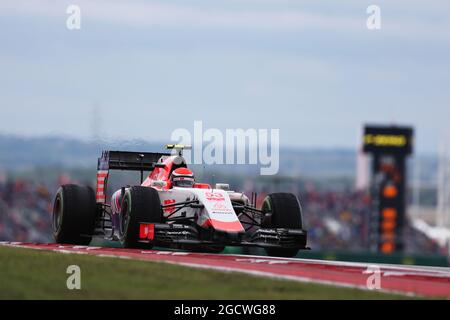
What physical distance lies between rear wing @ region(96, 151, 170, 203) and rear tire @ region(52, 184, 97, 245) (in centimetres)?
37

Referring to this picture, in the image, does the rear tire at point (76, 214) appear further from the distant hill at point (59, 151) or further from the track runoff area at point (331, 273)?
the track runoff area at point (331, 273)

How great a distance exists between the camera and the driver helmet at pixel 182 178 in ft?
72.5

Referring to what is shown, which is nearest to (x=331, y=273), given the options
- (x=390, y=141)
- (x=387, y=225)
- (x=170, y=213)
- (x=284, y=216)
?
(x=170, y=213)

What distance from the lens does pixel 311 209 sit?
259ft

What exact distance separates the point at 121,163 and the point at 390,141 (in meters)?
41.5

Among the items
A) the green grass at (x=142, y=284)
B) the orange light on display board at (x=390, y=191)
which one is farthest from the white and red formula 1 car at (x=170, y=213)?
the orange light on display board at (x=390, y=191)

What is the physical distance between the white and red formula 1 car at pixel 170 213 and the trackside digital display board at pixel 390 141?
40106 mm

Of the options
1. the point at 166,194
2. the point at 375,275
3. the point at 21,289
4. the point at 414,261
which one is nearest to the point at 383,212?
the point at 414,261

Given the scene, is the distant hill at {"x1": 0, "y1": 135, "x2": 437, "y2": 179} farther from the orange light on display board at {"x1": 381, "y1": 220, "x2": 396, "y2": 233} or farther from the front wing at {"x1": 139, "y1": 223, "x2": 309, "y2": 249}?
the orange light on display board at {"x1": 381, "y1": 220, "x2": 396, "y2": 233}

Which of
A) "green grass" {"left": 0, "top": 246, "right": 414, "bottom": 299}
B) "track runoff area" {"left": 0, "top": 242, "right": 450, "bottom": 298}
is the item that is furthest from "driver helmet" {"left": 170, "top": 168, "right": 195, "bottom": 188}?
"green grass" {"left": 0, "top": 246, "right": 414, "bottom": 299}

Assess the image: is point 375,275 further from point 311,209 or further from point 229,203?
point 311,209

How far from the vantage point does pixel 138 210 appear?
20578mm

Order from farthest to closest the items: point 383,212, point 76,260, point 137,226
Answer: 1. point 383,212
2. point 137,226
3. point 76,260
